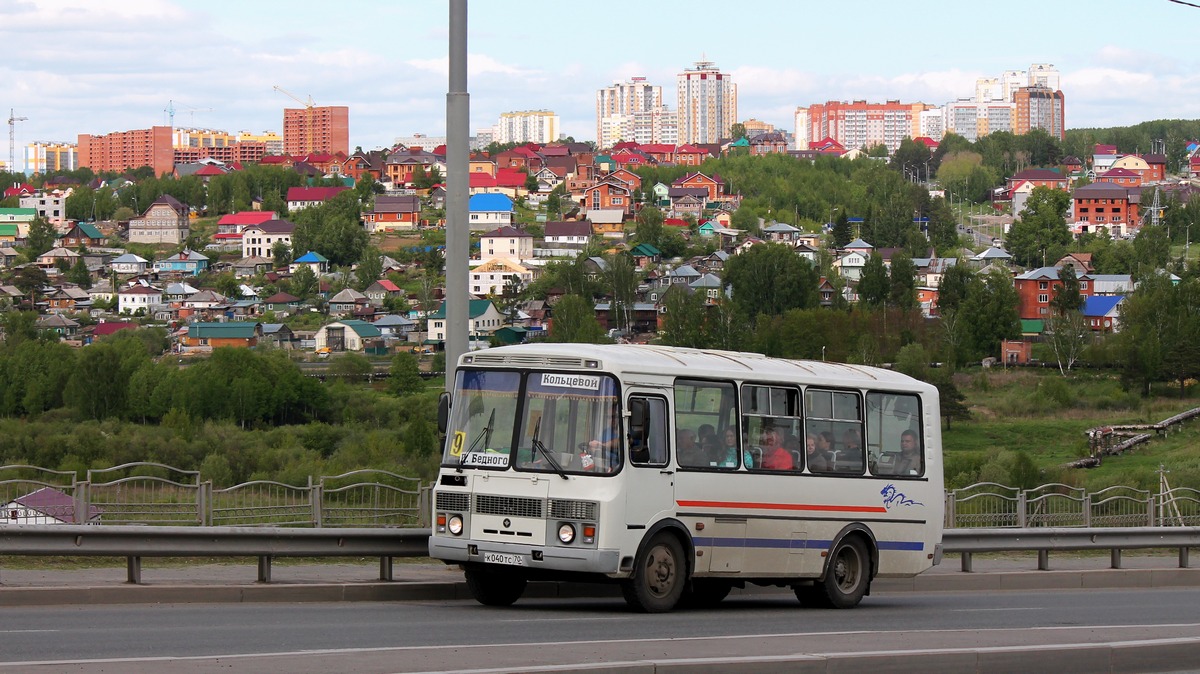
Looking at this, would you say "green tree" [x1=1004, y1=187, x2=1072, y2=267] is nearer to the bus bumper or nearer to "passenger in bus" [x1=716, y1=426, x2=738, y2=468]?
"passenger in bus" [x1=716, y1=426, x2=738, y2=468]

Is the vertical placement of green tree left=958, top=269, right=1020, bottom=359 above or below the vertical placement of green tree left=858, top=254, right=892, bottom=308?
below

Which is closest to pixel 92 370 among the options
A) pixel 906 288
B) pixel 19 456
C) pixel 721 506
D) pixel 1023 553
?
pixel 19 456

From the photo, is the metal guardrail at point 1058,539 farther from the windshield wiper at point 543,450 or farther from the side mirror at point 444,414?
the side mirror at point 444,414

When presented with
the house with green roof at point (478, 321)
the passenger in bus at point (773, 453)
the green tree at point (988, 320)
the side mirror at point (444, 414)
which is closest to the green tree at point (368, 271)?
the house with green roof at point (478, 321)

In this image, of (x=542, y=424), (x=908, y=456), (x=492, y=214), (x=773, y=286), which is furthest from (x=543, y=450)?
(x=492, y=214)

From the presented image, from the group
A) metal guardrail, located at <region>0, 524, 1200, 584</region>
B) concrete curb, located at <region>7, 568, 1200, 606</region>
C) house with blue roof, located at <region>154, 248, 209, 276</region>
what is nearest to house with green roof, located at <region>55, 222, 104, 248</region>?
house with blue roof, located at <region>154, 248, 209, 276</region>

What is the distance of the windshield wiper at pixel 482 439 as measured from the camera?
13305 millimetres

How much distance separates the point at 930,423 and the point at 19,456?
48.0 metres

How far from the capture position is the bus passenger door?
12930mm

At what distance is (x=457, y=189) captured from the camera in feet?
47.7

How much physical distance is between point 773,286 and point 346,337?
33.3m

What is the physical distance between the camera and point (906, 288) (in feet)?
383

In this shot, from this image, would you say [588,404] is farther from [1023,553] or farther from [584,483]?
[1023,553]

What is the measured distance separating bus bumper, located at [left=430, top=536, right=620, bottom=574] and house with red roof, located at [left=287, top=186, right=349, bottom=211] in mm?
177138
